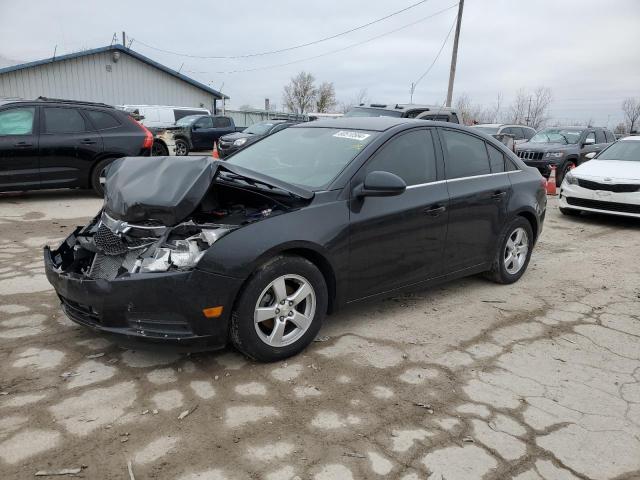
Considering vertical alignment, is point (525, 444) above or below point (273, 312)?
below

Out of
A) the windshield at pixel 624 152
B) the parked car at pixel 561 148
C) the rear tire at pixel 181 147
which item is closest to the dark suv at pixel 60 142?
the windshield at pixel 624 152

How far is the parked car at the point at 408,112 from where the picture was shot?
35.6ft

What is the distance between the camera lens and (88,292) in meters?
3.17

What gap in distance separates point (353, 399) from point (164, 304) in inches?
49.4

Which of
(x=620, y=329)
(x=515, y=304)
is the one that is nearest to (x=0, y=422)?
(x=515, y=304)

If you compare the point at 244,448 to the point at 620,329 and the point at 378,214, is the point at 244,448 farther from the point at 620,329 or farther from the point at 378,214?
the point at 620,329

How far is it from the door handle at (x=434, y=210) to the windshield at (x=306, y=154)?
74 cm

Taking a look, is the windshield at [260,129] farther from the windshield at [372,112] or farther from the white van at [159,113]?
the windshield at [372,112]

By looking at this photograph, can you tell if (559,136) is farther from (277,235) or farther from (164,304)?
(164,304)

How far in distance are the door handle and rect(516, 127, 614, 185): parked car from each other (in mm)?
10097

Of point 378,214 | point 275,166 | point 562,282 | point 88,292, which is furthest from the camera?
point 562,282

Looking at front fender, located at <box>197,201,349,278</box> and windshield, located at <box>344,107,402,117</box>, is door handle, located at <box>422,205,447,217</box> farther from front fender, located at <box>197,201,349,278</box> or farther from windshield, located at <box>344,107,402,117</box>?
A: windshield, located at <box>344,107,402,117</box>

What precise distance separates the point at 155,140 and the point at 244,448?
9.73m

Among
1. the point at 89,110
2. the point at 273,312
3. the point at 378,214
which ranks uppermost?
the point at 89,110
